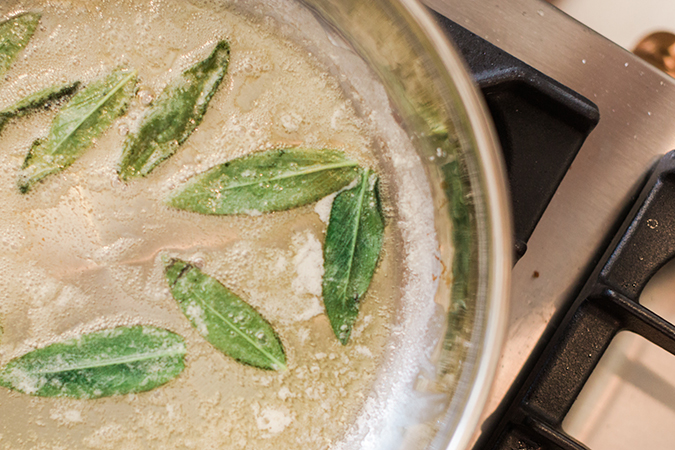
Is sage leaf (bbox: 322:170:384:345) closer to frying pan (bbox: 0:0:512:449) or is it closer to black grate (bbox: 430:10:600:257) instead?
frying pan (bbox: 0:0:512:449)

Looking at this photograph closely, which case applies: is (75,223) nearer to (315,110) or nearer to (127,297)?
(127,297)

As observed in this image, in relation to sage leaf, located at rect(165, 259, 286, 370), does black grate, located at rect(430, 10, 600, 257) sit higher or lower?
higher

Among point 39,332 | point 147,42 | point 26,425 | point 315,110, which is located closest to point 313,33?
point 315,110

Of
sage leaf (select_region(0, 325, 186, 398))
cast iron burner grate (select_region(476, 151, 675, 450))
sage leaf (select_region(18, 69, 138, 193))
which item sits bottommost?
sage leaf (select_region(0, 325, 186, 398))

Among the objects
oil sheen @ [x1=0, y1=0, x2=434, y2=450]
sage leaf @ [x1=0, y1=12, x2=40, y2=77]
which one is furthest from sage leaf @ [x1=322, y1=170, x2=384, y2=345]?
sage leaf @ [x1=0, y1=12, x2=40, y2=77]

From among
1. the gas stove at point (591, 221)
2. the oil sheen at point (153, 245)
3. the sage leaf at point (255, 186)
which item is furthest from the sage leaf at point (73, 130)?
the gas stove at point (591, 221)

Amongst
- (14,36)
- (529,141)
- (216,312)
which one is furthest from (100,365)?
(529,141)

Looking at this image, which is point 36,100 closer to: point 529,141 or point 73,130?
point 73,130
